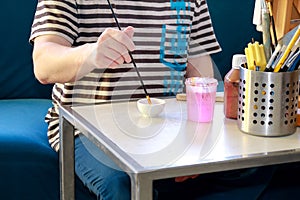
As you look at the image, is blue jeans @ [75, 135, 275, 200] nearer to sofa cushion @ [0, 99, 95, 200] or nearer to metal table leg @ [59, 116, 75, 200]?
metal table leg @ [59, 116, 75, 200]

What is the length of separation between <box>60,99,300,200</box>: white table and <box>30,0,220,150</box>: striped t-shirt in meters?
0.20

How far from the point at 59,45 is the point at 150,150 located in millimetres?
491

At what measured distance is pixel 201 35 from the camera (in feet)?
5.29

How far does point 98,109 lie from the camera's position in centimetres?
117

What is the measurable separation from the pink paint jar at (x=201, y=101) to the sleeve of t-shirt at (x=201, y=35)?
1.62ft

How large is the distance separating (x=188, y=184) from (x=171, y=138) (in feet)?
0.90

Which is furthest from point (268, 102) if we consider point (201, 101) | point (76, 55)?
point (76, 55)

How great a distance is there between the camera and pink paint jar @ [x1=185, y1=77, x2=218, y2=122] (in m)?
1.09

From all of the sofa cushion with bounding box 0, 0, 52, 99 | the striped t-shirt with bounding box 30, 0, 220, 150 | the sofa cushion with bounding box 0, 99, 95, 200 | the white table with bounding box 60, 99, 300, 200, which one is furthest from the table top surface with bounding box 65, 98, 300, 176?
the sofa cushion with bounding box 0, 0, 52, 99

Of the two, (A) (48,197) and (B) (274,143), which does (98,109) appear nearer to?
(B) (274,143)

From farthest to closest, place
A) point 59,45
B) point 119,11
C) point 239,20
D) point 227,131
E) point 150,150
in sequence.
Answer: point 239,20
point 119,11
point 59,45
point 227,131
point 150,150

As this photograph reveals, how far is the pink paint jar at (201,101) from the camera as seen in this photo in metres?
1.09

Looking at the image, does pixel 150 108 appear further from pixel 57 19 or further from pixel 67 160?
pixel 57 19

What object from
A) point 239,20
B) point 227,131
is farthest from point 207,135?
point 239,20
